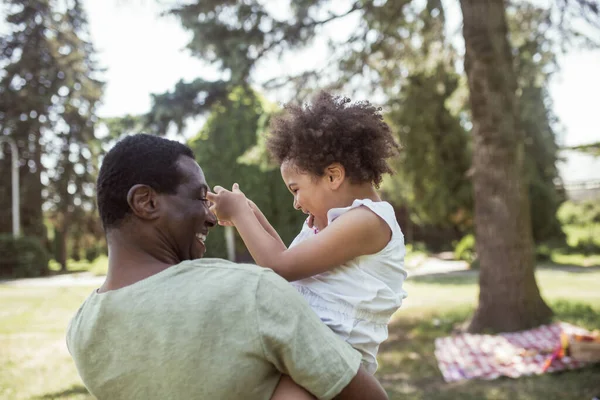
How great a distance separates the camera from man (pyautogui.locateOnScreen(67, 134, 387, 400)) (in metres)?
1.27

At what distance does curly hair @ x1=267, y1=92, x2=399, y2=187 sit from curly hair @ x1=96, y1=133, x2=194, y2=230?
0.58m

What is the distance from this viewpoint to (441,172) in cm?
2002

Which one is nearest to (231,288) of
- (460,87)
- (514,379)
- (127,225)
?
(127,225)

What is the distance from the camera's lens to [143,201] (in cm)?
141

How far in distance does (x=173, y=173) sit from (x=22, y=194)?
29.6 meters

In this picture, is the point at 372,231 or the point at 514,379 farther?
the point at 514,379

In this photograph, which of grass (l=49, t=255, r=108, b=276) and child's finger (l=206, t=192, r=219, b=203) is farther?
grass (l=49, t=255, r=108, b=276)

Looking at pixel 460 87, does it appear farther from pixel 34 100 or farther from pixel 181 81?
pixel 34 100

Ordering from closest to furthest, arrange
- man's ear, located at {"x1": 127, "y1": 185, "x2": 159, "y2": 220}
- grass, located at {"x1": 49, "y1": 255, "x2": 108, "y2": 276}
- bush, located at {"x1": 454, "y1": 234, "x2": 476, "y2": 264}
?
man's ear, located at {"x1": 127, "y1": 185, "x2": 159, "y2": 220} < bush, located at {"x1": 454, "y1": 234, "x2": 476, "y2": 264} < grass, located at {"x1": 49, "y1": 255, "x2": 108, "y2": 276}

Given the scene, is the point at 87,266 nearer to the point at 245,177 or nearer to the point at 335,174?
the point at 245,177

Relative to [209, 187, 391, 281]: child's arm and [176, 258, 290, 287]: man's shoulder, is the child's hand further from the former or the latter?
[176, 258, 290, 287]: man's shoulder

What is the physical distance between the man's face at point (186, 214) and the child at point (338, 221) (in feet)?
0.79

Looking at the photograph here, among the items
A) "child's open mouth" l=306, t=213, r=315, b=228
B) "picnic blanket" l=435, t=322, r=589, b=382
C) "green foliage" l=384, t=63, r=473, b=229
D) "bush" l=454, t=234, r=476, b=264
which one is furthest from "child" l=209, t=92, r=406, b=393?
"bush" l=454, t=234, r=476, b=264

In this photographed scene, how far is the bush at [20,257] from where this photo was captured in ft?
78.4
